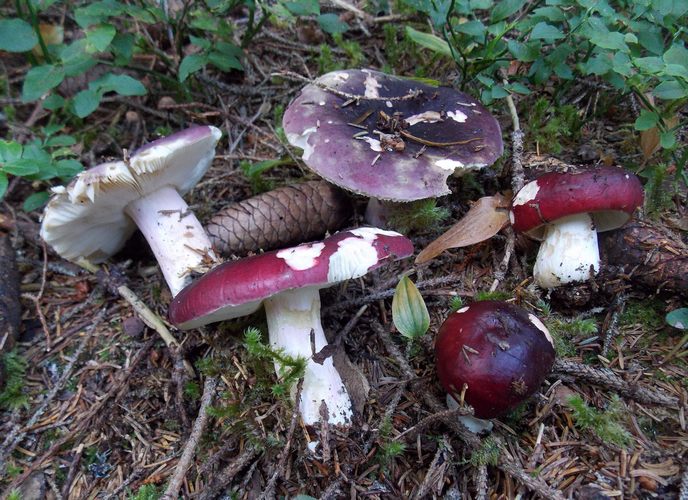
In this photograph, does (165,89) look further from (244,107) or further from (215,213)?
(215,213)

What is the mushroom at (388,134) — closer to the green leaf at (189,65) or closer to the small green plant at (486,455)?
the green leaf at (189,65)

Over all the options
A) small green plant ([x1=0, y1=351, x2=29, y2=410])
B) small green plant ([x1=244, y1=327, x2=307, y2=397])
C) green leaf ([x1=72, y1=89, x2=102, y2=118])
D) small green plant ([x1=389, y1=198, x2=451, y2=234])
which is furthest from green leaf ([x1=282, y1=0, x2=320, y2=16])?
small green plant ([x1=0, y1=351, x2=29, y2=410])

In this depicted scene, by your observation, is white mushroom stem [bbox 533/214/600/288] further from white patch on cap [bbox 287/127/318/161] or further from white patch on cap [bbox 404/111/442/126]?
white patch on cap [bbox 287/127/318/161]

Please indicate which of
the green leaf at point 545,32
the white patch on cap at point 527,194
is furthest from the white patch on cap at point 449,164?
the green leaf at point 545,32

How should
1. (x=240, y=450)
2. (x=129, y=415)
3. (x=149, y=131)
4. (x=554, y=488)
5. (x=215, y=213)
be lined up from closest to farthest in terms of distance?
1. (x=554, y=488)
2. (x=240, y=450)
3. (x=129, y=415)
4. (x=215, y=213)
5. (x=149, y=131)

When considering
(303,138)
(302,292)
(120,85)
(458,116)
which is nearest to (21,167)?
(120,85)

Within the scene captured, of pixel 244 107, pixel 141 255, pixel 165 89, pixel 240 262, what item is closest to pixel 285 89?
pixel 244 107
